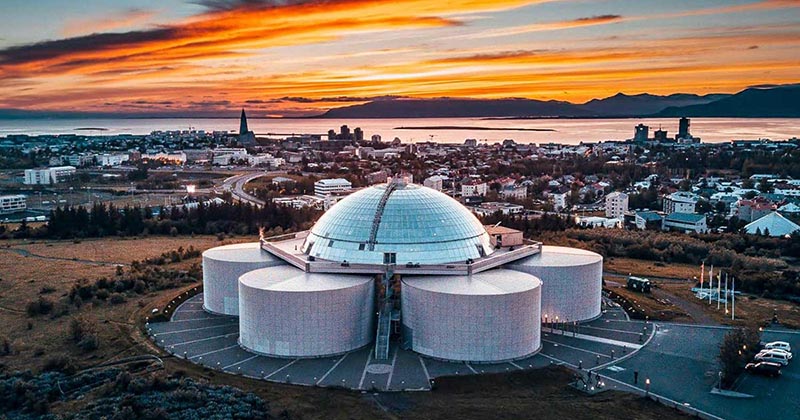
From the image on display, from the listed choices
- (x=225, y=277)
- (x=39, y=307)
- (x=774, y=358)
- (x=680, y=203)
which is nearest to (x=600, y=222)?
(x=680, y=203)

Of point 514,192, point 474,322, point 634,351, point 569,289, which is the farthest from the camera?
point 514,192

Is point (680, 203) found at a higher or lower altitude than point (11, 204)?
higher

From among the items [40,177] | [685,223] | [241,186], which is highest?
[40,177]

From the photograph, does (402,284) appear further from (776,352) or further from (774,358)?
(776,352)

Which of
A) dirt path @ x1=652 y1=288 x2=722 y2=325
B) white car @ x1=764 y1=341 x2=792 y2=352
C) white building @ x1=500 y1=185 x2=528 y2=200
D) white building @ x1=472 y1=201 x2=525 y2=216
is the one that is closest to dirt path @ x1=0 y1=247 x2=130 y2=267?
dirt path @ x1=652 y1=288 x2=722 y2=325

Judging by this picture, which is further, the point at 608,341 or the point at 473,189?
the point at 473,189

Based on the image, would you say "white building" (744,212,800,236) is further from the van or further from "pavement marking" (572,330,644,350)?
"pavement marking" (572,330,644,350)

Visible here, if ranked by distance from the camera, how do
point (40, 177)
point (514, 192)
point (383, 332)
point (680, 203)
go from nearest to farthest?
point (383, 332) → point (680, 203) → point (514, 192) → point (40, 177)

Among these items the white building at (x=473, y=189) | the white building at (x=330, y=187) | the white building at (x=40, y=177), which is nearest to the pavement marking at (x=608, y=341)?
the white building at (x=473, y=189)

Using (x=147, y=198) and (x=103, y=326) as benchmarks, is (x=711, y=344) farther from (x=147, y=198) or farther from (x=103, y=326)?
(x=147, y=198)
